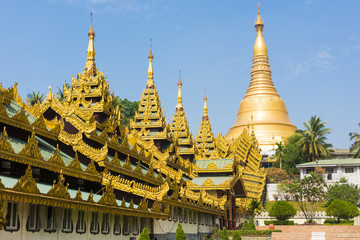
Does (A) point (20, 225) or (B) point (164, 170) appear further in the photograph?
(B) point (164, 170)

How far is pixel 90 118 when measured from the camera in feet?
93.9

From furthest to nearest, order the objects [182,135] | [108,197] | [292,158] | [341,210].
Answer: [292,158], [182,135], [341,210], [108,197]

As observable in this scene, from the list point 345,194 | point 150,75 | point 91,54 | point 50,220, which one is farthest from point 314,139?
point 50,220

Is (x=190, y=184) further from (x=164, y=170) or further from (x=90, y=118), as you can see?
(x=90, y=118)

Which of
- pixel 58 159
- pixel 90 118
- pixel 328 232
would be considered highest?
pixel 90 118

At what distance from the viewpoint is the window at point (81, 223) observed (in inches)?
903

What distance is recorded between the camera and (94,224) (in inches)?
963

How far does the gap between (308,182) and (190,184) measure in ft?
67.9

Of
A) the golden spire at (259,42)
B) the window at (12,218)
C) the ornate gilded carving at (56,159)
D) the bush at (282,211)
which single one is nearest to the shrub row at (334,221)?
the bush at (282,211)

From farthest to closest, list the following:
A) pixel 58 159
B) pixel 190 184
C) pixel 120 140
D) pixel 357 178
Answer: pixel 357 178
pixel 190 184
pixel 120 140
pixel 58 159

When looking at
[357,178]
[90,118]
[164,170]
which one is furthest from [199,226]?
[357,178]

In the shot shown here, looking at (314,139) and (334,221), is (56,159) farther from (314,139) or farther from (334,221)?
(314,139)

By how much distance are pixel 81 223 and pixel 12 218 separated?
4.84 meters

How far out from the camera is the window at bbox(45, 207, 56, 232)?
2081 cm
